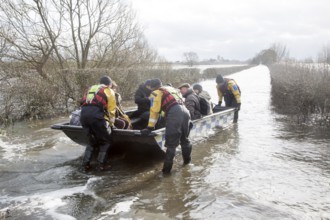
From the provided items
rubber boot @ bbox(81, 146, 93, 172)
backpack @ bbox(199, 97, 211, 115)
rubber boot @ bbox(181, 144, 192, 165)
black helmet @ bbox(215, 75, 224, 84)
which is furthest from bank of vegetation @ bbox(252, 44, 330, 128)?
rubber boot @ bbox(81, 146, 93, 172)

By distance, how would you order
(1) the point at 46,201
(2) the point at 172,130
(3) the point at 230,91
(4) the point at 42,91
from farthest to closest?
(4) the point at 42,91, (3) the point at 230,91, (2) the point at 172,130, (1) the point at 46,201

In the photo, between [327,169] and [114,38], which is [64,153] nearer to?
[327,169]

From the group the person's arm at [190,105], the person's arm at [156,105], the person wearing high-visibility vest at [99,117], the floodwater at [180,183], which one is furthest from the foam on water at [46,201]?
the person's arm at [190,105]

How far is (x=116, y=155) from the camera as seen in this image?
6602 millimetres

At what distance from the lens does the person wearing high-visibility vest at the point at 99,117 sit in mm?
5559

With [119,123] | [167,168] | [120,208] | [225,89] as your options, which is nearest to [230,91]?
[225,89]

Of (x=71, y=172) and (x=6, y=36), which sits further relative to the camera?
(x=6, y=36)

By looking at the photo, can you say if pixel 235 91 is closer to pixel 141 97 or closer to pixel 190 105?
pixel 190 105

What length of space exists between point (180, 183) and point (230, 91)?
5.56m

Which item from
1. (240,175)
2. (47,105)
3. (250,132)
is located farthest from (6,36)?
(240,175)

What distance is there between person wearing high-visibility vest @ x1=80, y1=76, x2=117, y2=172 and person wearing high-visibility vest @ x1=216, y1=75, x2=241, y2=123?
16.4 ft

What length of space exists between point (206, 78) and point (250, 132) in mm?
32855

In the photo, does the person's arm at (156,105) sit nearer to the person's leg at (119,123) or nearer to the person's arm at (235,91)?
the person's leg at (119,123)

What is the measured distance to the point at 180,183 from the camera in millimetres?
5246
